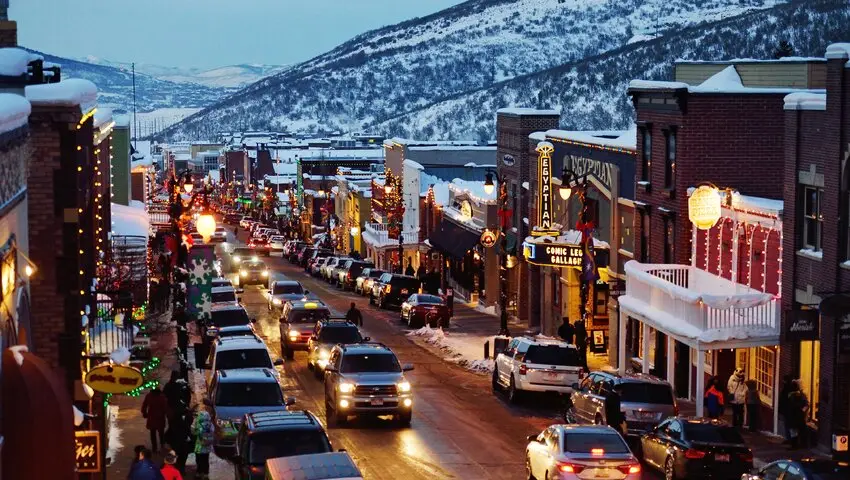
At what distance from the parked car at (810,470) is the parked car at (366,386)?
1355cm

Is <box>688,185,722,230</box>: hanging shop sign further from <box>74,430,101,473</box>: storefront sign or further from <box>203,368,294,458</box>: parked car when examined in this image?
<box>74,430,101,473</box>: storefront sign

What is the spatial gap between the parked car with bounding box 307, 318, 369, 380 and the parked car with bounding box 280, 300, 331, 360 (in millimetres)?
4984

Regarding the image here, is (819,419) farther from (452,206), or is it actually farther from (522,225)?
(452,206)

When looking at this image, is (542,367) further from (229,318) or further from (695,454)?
(229,318)

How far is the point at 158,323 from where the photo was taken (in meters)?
63.9

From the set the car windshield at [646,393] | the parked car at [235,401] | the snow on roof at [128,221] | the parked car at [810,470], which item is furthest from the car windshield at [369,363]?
the snow on roof at [128,221]

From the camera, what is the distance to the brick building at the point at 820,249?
112 feet

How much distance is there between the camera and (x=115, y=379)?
2148 centimetres

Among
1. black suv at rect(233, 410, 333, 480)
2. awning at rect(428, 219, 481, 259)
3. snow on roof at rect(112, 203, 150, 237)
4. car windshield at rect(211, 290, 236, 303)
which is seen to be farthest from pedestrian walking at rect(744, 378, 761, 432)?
awning at rect(428, 219, 481, 259)

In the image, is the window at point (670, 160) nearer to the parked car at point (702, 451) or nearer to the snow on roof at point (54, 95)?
the parked car at point (702, 451)

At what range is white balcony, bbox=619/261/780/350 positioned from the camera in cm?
3788

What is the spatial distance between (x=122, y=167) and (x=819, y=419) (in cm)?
4707

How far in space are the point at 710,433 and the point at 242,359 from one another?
1438cm

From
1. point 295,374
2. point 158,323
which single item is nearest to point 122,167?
point 158,323
